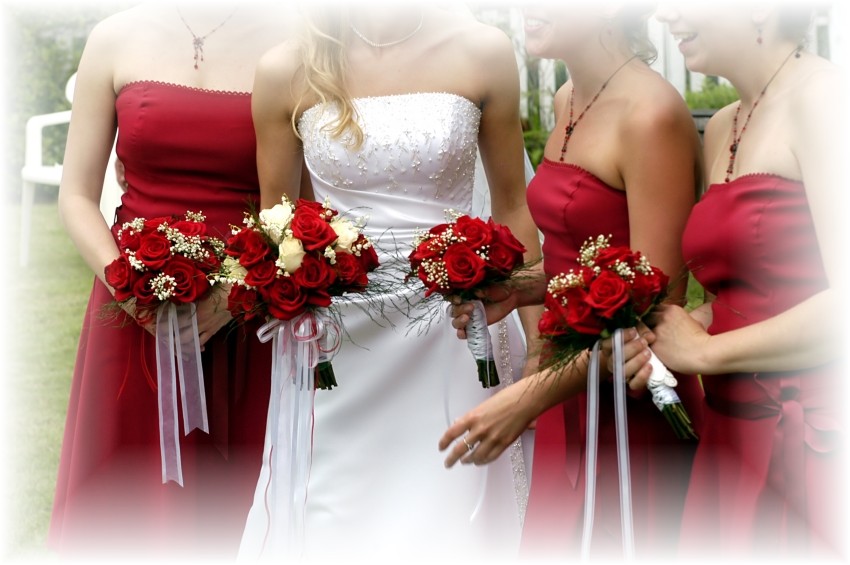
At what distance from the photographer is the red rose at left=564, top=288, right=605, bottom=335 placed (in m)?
2.73

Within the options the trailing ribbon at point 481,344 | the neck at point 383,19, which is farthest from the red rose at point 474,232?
the neck at point 383,19

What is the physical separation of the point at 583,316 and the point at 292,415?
41.7 inches

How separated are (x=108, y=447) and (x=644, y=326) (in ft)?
6.86

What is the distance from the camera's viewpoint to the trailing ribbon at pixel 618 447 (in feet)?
9.31

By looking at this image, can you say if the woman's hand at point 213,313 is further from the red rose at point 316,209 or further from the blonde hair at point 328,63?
the blonde hair at point 328,63

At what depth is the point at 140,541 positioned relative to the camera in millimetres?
4016

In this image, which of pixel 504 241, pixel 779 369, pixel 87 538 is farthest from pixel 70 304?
pixel 779 369

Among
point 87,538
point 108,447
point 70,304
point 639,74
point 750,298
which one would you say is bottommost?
point 70,304

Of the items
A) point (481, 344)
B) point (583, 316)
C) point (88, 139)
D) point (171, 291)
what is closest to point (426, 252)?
point (481, 344)

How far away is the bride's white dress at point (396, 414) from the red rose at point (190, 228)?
1.40 ft

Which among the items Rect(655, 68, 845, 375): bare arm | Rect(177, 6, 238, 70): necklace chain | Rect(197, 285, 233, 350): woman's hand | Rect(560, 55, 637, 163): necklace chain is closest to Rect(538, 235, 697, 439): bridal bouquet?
Rect(655, 68, 845, 375): bare arm

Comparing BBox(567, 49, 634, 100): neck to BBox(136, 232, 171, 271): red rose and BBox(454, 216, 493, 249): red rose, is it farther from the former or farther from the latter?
BBox(136, 232, 171, 271): red rose

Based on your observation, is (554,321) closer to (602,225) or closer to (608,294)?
(608,294)

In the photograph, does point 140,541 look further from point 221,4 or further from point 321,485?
point 221,4
